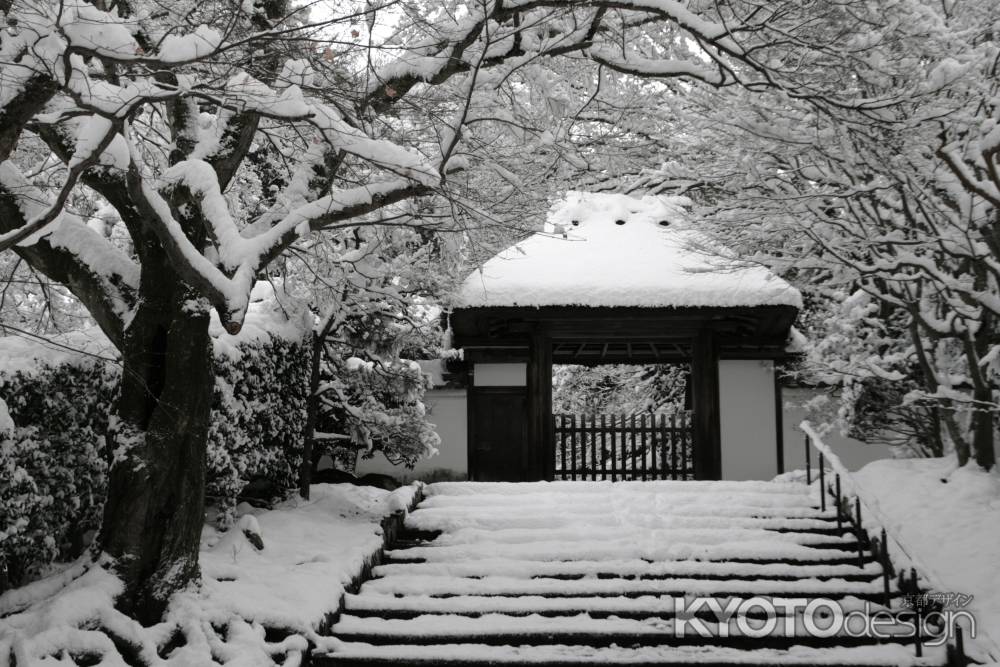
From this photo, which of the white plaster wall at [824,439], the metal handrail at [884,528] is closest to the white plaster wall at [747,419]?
the white plaster wall at [824,439]

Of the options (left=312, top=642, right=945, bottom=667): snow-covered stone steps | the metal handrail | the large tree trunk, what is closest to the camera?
the large tree trunk

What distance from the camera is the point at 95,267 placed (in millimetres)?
5633

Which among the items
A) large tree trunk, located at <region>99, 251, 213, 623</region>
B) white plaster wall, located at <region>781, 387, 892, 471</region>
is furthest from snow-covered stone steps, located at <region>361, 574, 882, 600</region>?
white plaster wall, located at <region>781, 387, 892, 471</region>

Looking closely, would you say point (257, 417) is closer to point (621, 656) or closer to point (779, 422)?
point (621, 656)

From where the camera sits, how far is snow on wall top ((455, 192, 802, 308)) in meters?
11.9

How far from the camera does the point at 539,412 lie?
13016mm

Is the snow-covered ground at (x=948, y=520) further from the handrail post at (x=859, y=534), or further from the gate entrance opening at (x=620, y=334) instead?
the gate entrance opening at (x=620, y=334)

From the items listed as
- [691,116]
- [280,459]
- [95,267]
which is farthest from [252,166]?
[691,116]

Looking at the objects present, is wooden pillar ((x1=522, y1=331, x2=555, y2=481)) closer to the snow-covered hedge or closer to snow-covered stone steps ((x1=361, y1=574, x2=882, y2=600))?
the snow-covered hedge

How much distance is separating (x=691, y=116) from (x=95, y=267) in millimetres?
6493

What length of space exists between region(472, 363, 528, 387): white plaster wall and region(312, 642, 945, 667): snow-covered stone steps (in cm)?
768

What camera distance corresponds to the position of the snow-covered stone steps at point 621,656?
223 inches

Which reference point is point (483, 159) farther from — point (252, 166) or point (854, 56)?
point (252, 166)

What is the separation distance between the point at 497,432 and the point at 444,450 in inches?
39.3
